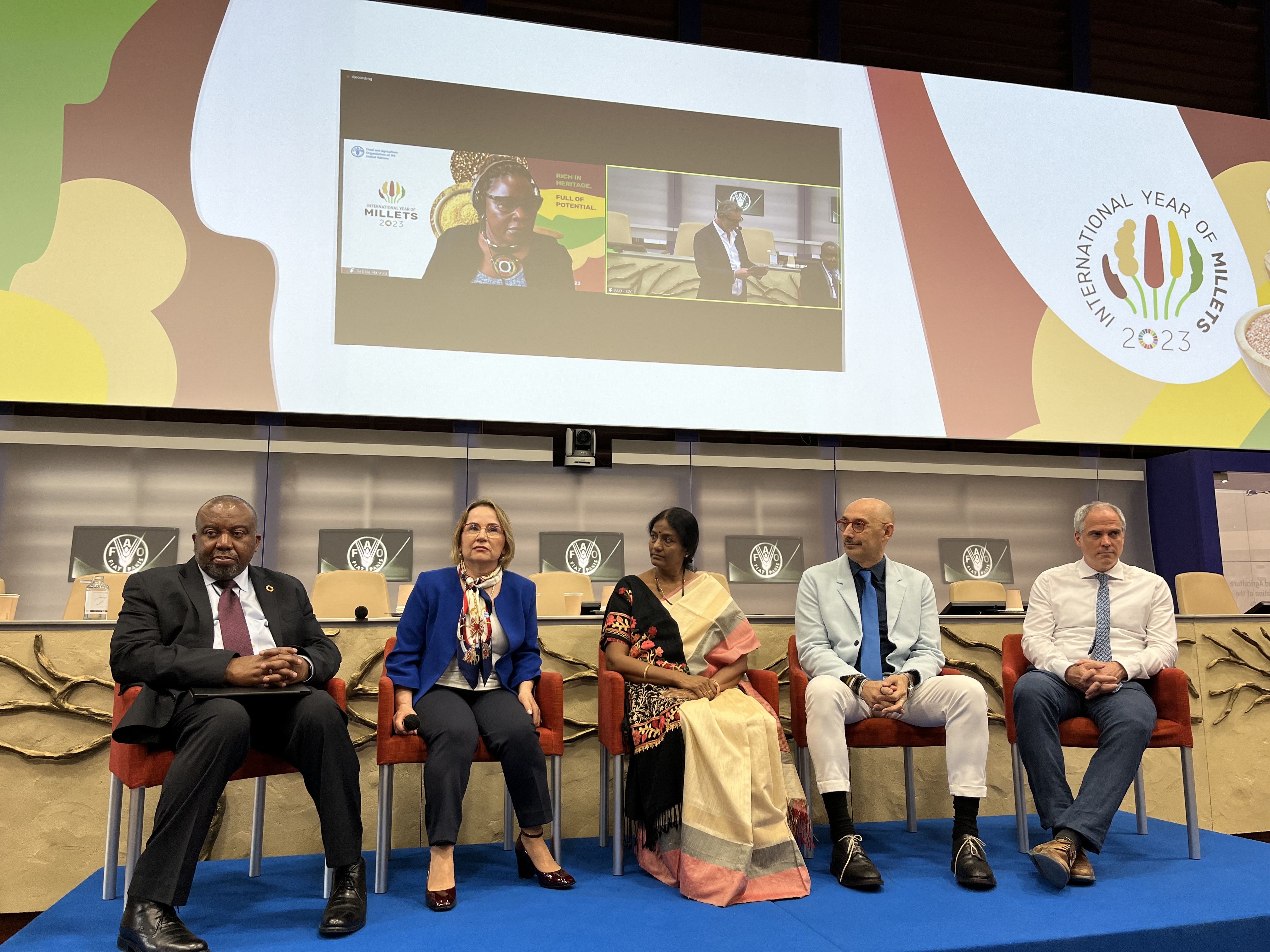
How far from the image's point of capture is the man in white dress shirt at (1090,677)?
2406mm

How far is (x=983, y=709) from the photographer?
2.55 metres

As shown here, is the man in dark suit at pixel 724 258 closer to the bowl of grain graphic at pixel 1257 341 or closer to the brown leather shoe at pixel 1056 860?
the bowl of grain graphic at pixel 1257 341

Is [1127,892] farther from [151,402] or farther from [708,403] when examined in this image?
[151,402]

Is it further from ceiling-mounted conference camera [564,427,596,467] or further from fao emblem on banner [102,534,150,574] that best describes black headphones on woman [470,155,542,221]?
fao emblem on banner [102,534,150,574]

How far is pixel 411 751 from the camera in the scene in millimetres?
2371

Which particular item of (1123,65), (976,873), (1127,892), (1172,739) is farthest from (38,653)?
(1123,65)

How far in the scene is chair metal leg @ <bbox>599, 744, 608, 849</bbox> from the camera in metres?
2.85

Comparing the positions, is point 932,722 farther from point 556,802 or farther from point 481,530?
point 481,530

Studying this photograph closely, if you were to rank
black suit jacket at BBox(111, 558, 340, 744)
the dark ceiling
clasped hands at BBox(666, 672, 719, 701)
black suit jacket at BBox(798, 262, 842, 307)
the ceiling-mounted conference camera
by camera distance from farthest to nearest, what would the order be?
the dark ceiling < the ceiling-mounted conference camera < black suit jacket at BBox(798, 262, 842, 307) < clasped hands at BBox(666, 672, 719, 701) < black suit jacket at BBox(111, 558, 340, 744)

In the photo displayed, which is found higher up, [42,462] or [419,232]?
[419,232]

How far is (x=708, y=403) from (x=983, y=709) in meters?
2.63

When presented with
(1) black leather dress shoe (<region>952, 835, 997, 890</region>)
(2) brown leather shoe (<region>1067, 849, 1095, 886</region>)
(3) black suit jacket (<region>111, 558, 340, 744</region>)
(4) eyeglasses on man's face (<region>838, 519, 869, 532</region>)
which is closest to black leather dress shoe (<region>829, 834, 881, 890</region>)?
(1) black leather dress shoe (<region>952, 835, 997, 890</region>)

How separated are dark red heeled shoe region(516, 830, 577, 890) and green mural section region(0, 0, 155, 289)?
3724 millimetres

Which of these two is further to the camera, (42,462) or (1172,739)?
(42,462)
